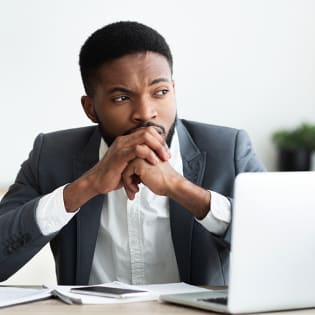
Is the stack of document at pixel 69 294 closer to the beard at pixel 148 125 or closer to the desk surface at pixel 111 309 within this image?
the desk surface at pixel 111 309

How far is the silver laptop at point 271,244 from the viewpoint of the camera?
147 cm

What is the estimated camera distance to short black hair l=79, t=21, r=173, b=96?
2.14 meters

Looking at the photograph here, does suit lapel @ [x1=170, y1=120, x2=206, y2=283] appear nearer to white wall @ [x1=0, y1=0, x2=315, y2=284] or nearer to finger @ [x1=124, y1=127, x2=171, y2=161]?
finger @ [x1=124, y1=127, x2=171, y2=161]

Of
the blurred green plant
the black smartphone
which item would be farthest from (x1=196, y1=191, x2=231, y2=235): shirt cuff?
the blurred green plant

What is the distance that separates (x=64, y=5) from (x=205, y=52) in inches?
34.7

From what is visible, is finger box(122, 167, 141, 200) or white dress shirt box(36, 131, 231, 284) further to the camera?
white dress shirt box(36, 131, 231, 284)

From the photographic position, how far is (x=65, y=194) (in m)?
2.04

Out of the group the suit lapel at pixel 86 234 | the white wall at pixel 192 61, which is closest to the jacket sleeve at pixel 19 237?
the suit lapel at pixel 86 234

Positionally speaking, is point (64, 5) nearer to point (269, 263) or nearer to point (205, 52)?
point (205, 52)

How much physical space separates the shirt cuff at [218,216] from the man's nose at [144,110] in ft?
0.86

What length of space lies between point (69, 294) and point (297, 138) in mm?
3368

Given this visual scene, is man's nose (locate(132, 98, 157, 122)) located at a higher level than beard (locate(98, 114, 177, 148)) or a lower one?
higher

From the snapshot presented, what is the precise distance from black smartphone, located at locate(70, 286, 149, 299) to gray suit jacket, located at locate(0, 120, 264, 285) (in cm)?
32

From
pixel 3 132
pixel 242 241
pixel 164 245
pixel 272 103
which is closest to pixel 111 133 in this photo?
pixel 164 245
